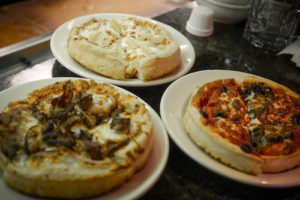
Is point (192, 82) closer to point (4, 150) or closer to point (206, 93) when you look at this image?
point (206, 93)

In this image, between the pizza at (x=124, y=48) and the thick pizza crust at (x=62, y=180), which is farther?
the pizza at (x=124, y=48)

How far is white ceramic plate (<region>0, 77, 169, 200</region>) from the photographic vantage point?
1.29 metres

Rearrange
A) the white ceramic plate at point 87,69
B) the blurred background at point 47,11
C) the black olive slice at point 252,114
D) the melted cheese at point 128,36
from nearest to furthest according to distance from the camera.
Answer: the black olive slice at point 252,114
the white ceramic plate at point 87,69
the melted cheese at point 128,36
the blurred background at point 47,11

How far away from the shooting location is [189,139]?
1.82 meters

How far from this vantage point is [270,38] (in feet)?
11.1

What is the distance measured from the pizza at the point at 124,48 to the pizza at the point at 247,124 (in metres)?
0.46

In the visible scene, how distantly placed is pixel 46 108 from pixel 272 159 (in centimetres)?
132

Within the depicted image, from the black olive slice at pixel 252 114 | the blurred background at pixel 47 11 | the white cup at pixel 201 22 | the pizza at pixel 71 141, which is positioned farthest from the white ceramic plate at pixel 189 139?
the blurred background at pixel 47 11

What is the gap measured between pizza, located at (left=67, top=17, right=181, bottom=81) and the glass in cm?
130

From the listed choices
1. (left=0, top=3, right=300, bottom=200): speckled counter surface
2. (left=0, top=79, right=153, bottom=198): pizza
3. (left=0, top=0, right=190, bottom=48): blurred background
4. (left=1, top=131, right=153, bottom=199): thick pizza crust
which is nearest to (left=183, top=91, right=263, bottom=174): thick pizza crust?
(left=0, top=3, right=300, bottom=200): speckled counter surface

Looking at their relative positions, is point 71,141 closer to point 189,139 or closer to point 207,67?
point 189,139

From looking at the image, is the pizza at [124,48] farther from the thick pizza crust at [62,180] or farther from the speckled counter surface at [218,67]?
the thick pizza crust at [62,180]

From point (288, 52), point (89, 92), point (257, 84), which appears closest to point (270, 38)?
point (288, 52)

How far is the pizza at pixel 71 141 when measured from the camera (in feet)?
4.08
